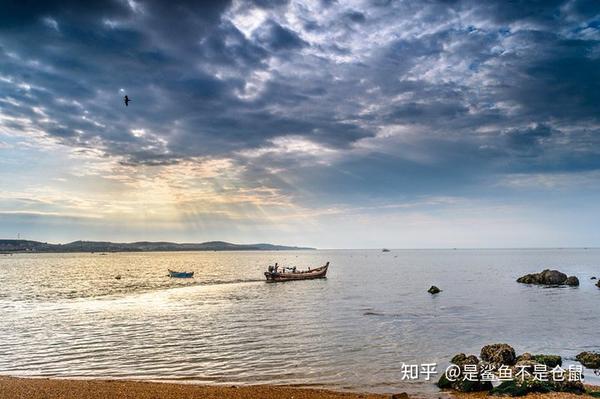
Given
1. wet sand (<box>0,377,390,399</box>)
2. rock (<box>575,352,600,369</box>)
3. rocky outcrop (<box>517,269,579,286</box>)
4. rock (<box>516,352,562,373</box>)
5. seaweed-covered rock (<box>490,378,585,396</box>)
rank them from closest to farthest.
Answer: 1. wet sand (<box>0,377,390,399</box>)
2. seaweed-covered rock (<box>490,378,585,396</box>)
3. rock (<box>516,352,562,373</box>)
4. rock (<box>575,352,600,369</box>)
5. rocky outcrop (<box>517,269,579,286</box>)

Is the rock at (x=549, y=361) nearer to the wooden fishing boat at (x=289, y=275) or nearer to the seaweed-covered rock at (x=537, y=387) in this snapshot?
the seaweed-covered rock at (x=537, y=387)

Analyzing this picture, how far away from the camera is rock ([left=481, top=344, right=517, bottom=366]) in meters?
23.4

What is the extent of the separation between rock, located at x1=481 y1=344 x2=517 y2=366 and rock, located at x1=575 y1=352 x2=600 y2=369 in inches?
148

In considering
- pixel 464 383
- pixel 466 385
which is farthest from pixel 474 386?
pixel 464 383

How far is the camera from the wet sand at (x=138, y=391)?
1672cm

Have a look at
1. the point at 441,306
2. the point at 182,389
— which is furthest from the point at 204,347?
A: the point at 441,306

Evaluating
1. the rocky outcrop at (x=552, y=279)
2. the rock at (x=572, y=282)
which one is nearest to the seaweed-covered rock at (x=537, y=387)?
the rock at (x=572, y=282)

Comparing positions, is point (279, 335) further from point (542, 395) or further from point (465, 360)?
point (542, 395)

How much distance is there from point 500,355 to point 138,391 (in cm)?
1885

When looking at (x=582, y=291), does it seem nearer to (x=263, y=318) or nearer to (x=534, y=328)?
(x=534, y=328)

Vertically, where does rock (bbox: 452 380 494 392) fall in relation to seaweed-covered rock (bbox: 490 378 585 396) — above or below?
below

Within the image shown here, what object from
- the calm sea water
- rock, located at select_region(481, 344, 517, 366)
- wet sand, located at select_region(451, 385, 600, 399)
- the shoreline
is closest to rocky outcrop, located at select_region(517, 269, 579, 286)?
the calm sea water

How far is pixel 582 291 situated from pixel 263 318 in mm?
56609

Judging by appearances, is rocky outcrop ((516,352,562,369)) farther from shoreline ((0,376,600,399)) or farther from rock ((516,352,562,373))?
shoreline ((0,376,600,399))
